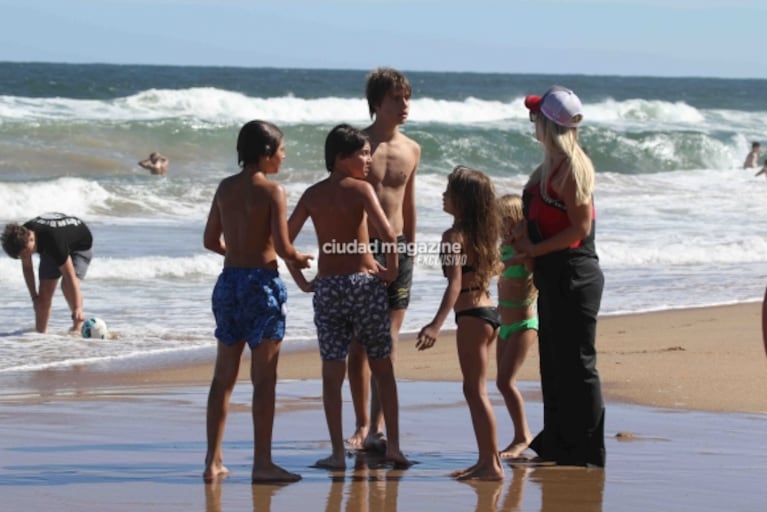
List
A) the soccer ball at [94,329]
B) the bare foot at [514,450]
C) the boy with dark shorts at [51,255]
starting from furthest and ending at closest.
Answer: the boy with dark shorts at [51,255]
the soccer ball at [94,329]
the bare foot at [514,450]

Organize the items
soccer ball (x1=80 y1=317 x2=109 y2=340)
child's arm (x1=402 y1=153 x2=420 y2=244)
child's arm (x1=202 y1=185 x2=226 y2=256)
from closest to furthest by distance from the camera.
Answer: child's arm (x1=202 y1=185 x2=226 y2=256)
child's arm (x1=402 y1=153 x2=420 y2=244)
soccer ball (x1=80 y1=317 x2=109 y2=340)

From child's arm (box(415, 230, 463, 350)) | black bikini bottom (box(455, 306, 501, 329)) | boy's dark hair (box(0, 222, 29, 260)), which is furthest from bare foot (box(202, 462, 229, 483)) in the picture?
boy's dark hair (box(0, 222, 29, 260))

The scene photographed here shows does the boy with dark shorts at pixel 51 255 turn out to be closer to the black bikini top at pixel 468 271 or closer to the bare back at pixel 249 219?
the bare back at pixel 249 219

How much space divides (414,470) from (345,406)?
1532mm

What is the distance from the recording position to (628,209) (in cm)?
2012

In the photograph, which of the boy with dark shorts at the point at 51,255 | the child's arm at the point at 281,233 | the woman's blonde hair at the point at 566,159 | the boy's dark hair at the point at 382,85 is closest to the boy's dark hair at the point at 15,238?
the boy with dark shorts at the point at 51,255

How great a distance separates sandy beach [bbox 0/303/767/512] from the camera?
4.89 m

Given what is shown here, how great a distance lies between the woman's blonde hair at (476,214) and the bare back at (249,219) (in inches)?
→ 28.9

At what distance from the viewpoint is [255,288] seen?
512 centimetres

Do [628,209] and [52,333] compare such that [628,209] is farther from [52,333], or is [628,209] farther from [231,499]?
[231,499]

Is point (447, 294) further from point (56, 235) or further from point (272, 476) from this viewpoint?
point (56, 235)

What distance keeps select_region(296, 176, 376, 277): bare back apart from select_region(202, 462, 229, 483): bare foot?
33.7 inches

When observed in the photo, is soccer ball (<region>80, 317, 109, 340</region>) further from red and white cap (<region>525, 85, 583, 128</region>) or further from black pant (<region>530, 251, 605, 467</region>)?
red and white cap (<region>525, 85, 583, 128</region>)

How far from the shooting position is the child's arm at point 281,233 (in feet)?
16.7
